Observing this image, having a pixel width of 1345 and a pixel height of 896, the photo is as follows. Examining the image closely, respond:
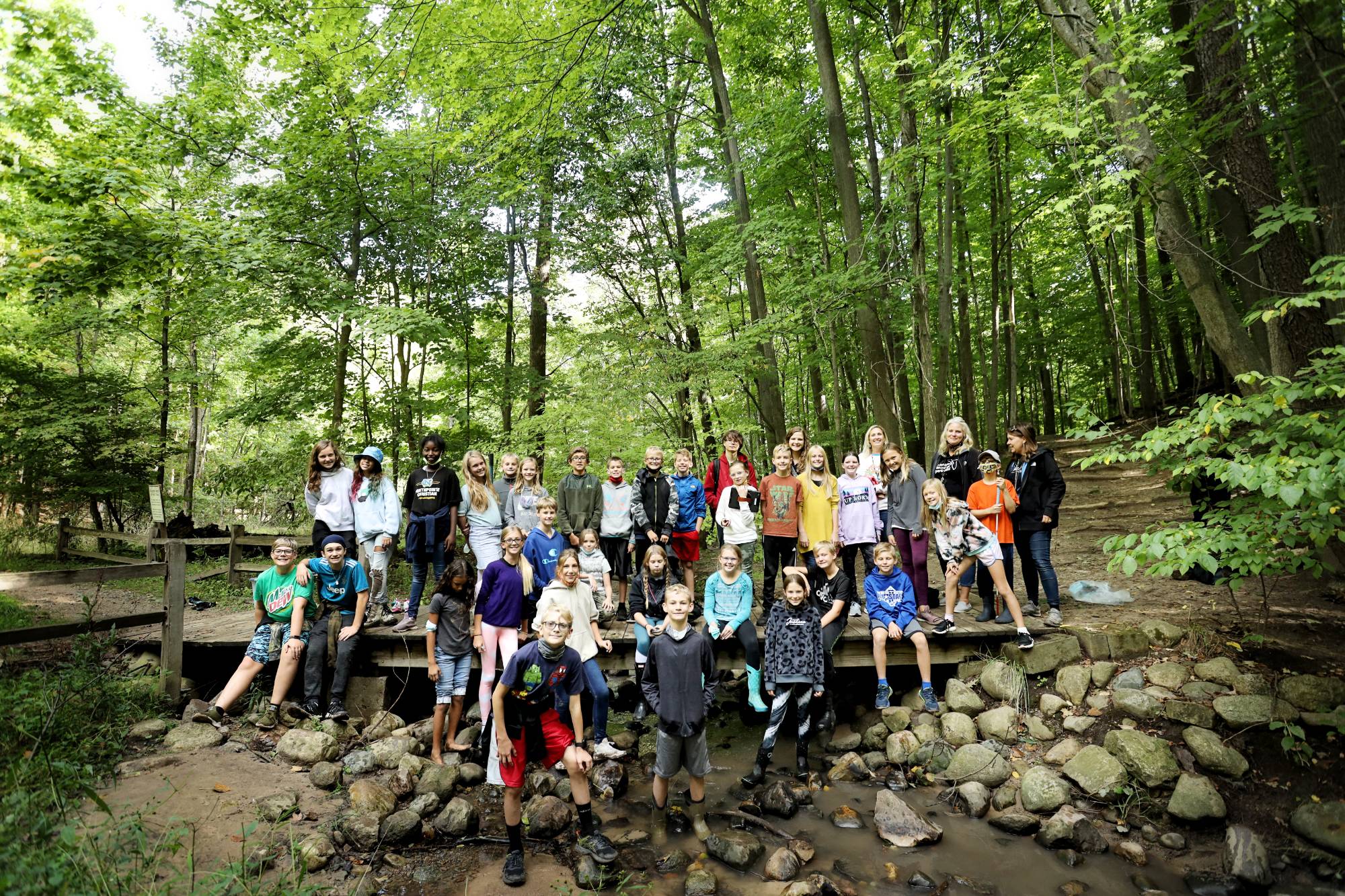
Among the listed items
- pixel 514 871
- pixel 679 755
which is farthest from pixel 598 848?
pixel 679 755

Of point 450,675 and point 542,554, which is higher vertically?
point 542,554

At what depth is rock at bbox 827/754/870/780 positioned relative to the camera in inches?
212

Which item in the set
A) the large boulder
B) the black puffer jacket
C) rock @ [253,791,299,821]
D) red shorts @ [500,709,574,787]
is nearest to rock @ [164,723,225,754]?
rock @ [253,791,299,821]

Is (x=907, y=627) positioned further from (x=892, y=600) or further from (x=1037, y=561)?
(x=1037, y=561)

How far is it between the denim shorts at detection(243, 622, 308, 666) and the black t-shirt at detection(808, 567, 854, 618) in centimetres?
505

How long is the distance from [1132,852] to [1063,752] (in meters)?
0.93

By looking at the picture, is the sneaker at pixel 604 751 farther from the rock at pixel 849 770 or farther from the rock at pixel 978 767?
the rock at pixel 978 767

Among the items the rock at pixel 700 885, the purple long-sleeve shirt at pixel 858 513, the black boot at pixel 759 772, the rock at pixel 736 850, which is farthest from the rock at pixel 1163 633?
the rock at pixel 700 885

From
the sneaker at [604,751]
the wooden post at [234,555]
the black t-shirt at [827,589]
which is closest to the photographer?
the sneaker at [604,751]

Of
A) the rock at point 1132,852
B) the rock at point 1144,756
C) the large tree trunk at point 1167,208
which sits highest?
the large tree trunk at point 1167,208

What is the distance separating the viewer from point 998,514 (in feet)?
20.4

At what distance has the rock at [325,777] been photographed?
195 inches

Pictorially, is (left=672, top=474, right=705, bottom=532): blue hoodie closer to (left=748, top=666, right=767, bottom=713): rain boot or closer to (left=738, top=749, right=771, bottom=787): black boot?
(left=748, top=666, right=767, bottom=713): rain boot

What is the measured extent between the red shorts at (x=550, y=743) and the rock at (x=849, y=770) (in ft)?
8.21
